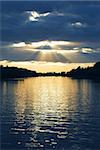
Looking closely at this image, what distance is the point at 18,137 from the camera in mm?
40500

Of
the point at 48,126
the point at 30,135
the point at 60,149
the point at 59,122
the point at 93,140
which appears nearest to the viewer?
the point at 60,149

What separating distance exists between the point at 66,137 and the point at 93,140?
2.79 meters

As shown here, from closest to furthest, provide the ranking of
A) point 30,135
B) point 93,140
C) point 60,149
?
1. point 60,149
2. point 93,140
3. point 30,135

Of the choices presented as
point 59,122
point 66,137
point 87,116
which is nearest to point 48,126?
point 59,122

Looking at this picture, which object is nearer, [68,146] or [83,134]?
[68,146]

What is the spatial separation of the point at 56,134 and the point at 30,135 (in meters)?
2.65

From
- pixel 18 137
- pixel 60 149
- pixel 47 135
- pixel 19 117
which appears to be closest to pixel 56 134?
pixel 47 135

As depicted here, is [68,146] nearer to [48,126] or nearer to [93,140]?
[93,140]

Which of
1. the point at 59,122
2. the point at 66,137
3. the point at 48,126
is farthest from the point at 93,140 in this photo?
the point at 59,122

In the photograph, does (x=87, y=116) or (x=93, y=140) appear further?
(x=87, y=116)

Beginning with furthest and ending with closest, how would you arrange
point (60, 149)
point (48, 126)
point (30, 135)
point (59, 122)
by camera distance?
point (59, 122)
point (48, 126)
point (30, 135)
point (60, 149)

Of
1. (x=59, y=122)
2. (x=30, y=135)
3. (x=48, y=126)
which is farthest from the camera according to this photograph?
(x=59, y=122)

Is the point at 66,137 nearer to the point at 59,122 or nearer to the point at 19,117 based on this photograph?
the point at 59,122

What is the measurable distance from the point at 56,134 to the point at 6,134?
513 centimetres
